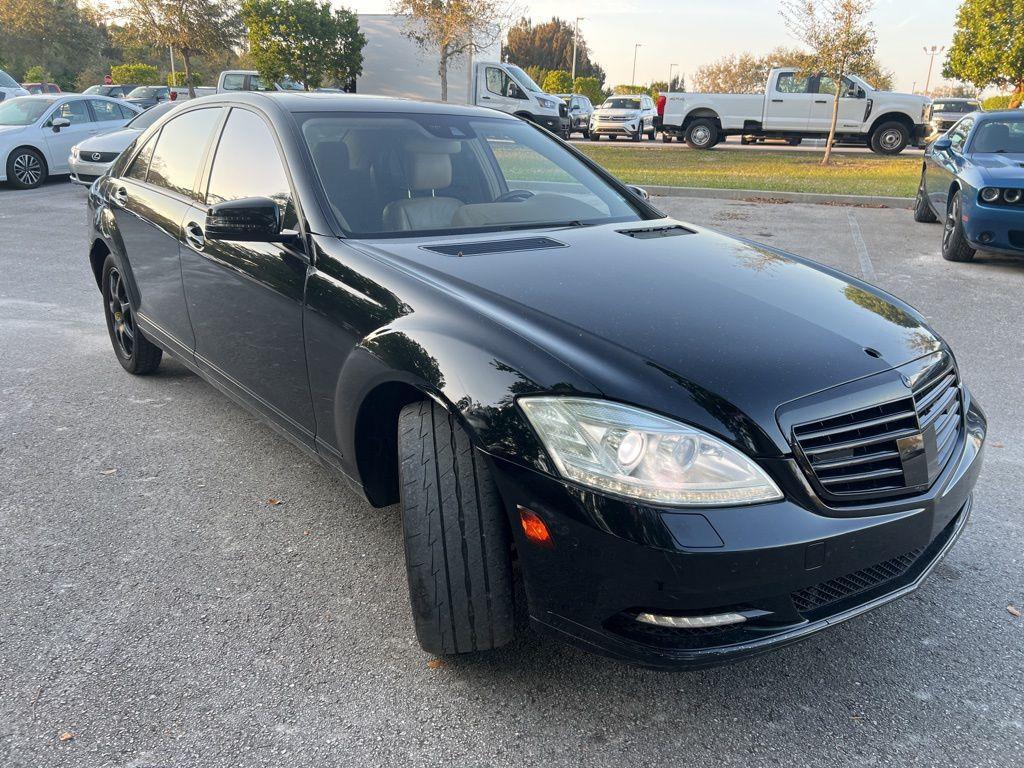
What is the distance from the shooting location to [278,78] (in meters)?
26.4

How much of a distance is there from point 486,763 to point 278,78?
27.8 m

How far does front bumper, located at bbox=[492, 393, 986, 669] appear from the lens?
1792 mm

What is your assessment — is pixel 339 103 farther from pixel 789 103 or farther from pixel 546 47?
pixel 546 47

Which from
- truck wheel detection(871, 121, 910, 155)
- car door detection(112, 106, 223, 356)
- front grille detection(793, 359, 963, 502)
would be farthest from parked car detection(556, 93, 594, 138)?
front grille detection(793, 359, 963, 502)

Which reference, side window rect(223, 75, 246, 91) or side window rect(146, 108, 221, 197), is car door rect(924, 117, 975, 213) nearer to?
side window rect(146, 108, 221, 197)

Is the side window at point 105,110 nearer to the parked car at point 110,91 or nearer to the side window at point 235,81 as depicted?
the side window at point 235,81

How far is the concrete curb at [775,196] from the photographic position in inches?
463

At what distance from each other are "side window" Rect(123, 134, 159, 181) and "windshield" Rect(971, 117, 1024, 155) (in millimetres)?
7845

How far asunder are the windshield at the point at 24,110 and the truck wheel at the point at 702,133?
15.8m

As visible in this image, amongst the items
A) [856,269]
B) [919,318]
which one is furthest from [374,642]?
[856,269]

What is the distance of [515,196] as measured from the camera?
11.3 feet

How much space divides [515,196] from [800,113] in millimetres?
21162

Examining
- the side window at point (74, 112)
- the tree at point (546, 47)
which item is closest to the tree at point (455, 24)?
the side window at point (74, 112)

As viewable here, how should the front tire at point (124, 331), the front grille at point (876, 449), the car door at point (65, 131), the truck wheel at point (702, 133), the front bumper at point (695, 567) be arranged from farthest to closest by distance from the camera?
the truck wheel at point (702, 133)
the car door at point (65, 131)
the front tire at point (124, 331)
the front grille at point (876, 449)
the front bumper at point (695, 567)
